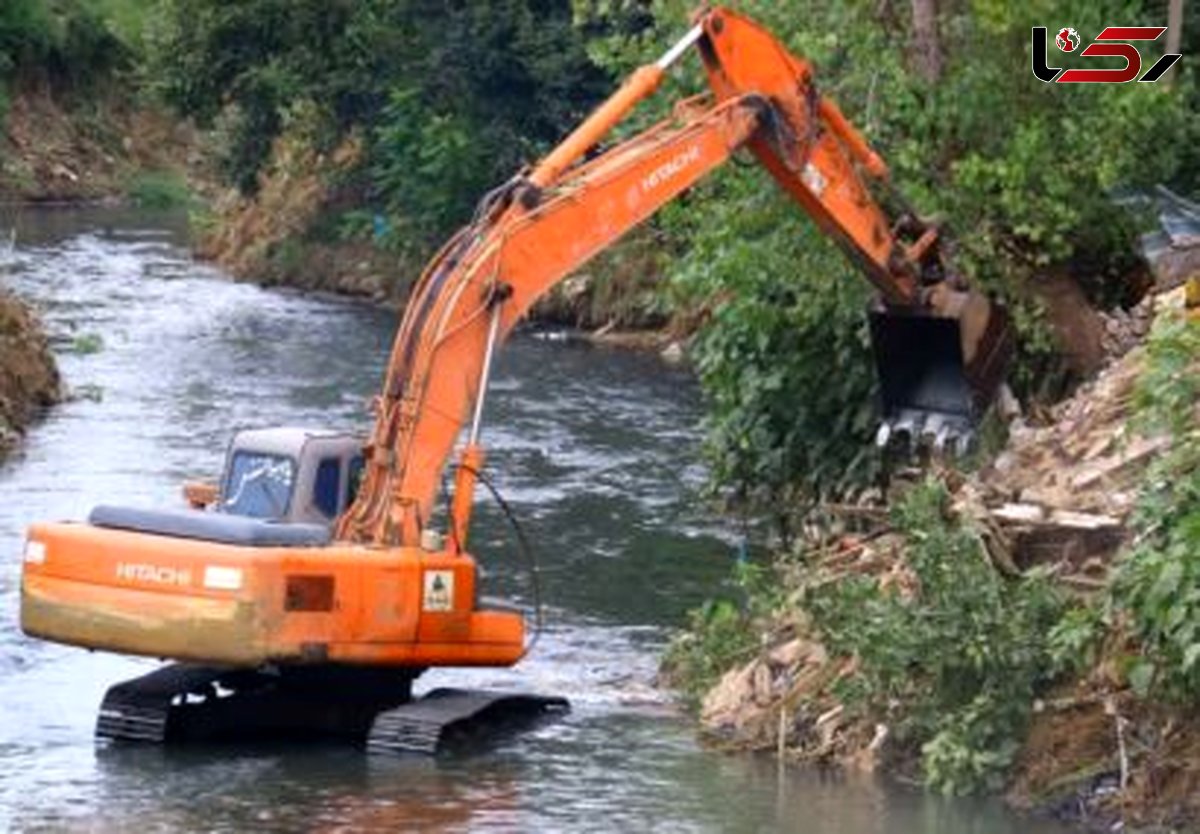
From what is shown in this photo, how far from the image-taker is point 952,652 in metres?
18.0

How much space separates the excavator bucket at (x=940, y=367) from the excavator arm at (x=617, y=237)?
0.06 ft

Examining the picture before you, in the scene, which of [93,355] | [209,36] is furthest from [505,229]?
[209,36]

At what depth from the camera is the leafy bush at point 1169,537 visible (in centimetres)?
1647

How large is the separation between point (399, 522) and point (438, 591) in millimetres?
537

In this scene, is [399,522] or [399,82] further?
[399,82]

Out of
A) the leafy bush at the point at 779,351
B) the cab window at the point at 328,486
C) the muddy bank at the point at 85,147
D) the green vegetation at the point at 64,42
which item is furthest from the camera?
the green vegetation at the point at 64,42

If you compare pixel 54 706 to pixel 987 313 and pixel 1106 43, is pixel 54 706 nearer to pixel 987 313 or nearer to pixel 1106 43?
pixel 987 313

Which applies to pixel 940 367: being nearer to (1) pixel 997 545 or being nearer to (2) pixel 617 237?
(2) pixel 617 237

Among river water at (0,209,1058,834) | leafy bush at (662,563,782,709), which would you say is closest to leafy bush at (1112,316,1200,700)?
river water at (0,209,1058,834)

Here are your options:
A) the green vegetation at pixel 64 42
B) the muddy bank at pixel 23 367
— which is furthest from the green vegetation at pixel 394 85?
the green vegetation at pixel 64 42

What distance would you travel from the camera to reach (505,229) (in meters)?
20.1

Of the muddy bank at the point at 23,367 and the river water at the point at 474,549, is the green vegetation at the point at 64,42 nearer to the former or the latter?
the river water at the point at 474,549

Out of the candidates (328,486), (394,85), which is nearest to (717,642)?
(328,486)

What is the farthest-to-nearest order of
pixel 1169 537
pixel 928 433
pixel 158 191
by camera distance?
pixel 158 191 < pixel 928 433 < pixel 1169 537
